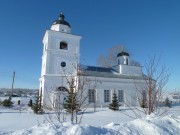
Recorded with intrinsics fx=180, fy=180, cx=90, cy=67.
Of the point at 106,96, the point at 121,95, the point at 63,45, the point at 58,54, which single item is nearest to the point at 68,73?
the point at 58,54

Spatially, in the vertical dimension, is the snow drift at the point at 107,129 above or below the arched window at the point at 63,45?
below

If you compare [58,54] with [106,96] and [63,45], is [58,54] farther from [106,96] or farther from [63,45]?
[106,96]

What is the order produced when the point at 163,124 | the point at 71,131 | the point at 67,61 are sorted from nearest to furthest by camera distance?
the point at 71,131
the point at 163,124
the point at 67,61

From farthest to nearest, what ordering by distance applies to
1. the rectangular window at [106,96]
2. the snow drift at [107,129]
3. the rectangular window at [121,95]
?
the rectangular window at [121,95] → the rectangular window at [106,96] → the snow drift at [107,129]

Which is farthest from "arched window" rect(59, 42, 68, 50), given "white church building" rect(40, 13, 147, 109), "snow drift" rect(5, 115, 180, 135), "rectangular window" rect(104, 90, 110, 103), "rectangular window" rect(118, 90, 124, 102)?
"snow drift" rect(5, 115, 180, 135)

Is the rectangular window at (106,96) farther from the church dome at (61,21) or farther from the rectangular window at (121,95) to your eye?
the church dome at (61,21)

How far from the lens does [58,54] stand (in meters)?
24.6

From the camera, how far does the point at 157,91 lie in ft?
22.0

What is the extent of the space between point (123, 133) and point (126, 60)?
1053 inches

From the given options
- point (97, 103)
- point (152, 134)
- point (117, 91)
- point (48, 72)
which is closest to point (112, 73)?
point (117, 91)

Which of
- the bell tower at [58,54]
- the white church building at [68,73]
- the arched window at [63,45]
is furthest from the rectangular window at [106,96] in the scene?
the arched window at [63,45]

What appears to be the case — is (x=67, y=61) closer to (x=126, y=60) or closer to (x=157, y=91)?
(x=126, y=60)

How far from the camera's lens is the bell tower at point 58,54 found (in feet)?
76.8

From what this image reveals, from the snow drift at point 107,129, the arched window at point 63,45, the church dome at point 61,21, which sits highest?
the church dome at point 61,21
